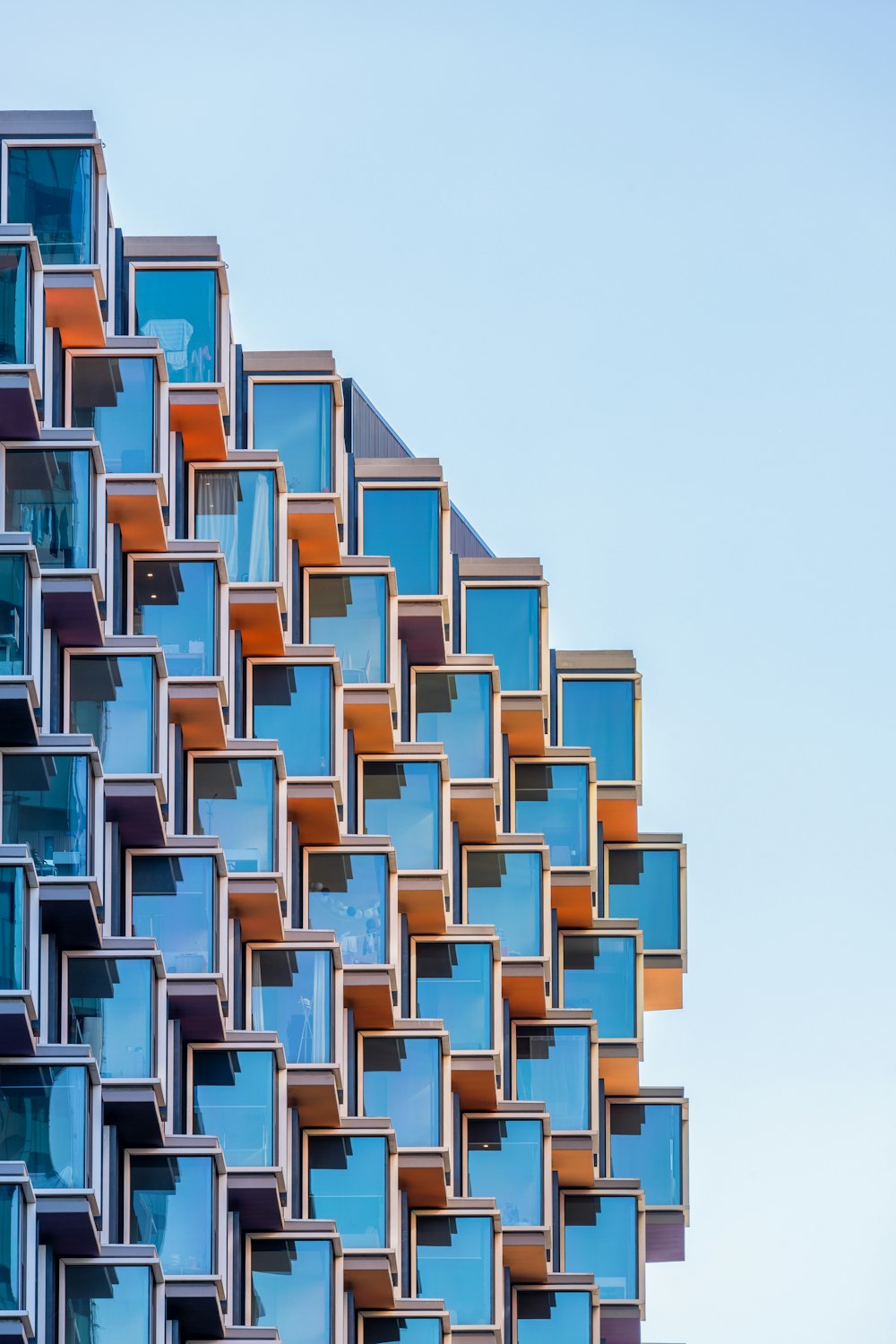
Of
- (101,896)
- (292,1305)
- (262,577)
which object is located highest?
(262,577)

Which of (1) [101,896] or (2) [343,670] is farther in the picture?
(2) [343,670]

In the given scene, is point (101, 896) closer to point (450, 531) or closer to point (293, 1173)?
point (293, 1173)

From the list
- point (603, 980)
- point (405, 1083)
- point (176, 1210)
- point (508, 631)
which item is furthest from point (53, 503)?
point (603, 980)

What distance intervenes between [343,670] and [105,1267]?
58.9 ft

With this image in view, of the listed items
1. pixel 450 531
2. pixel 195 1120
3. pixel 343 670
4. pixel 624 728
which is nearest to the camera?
pixel 195 1120

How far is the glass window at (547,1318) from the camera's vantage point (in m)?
88.4

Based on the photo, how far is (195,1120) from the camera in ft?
234

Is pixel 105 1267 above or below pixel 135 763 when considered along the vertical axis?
below

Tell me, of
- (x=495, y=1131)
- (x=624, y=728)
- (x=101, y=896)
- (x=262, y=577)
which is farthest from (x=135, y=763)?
(x=624, y=728)

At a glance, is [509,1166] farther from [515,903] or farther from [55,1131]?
[55,1131]

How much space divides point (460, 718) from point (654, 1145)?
15589 mm

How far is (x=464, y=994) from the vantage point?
84.3 meters

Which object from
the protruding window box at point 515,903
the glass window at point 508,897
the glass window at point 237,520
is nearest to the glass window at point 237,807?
the glass window at point 237,520

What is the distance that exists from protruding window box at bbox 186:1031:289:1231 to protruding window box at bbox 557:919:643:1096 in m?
23.1
